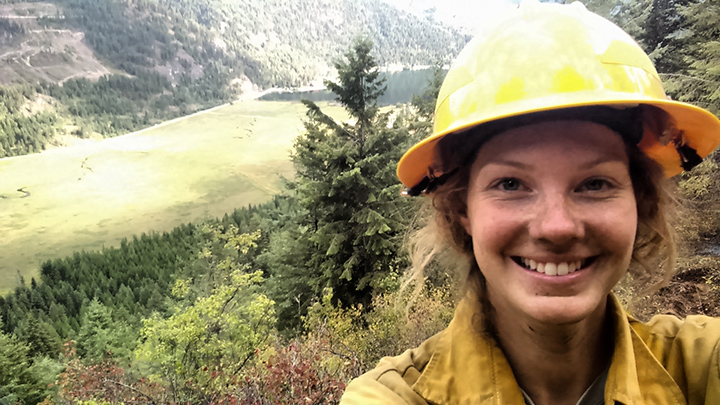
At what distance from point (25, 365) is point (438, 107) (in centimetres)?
2913

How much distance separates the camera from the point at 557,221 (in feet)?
3.40

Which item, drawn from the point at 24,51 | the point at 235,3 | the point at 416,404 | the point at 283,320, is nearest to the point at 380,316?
the point at 283,320

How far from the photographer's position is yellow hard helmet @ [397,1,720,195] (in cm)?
102

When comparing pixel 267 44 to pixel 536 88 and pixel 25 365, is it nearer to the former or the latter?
pixel 25 365

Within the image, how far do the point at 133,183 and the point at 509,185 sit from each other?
8545 cm

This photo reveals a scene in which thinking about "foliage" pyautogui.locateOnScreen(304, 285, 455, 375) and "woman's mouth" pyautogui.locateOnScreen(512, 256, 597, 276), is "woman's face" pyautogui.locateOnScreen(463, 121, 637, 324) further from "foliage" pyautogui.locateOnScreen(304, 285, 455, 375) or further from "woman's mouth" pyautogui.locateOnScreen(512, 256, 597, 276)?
"foliage" pyautogui.locateOnScreen(304, 285, 455, 375)

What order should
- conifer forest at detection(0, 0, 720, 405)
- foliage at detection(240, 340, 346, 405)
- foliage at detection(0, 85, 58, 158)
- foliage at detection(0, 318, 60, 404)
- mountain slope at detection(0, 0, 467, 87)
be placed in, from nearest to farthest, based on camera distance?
foliage at detection(240, 340, 346, 405)
conifer forest at detection(0, 0, 720, 405)
foliage at detection(0, 318, 60, 404)
foliage at detection(0, 85, 58, 158)
mountain slope at detection(0, 0, 467, 87)

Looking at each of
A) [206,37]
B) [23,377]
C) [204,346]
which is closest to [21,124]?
[206,37]

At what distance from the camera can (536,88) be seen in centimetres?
102

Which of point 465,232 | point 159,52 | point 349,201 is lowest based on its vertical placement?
point 159,52

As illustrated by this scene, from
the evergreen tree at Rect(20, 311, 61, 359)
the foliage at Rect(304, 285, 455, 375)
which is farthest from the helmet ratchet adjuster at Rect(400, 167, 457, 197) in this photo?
the evergreen tree at Rect(20, 311, 61, 359)

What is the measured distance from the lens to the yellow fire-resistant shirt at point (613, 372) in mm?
1169

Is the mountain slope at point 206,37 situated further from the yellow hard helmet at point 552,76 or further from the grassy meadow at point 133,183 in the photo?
the yellow hard helmet at point 552,76

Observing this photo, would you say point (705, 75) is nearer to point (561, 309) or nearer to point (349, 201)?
point (349, 201)
